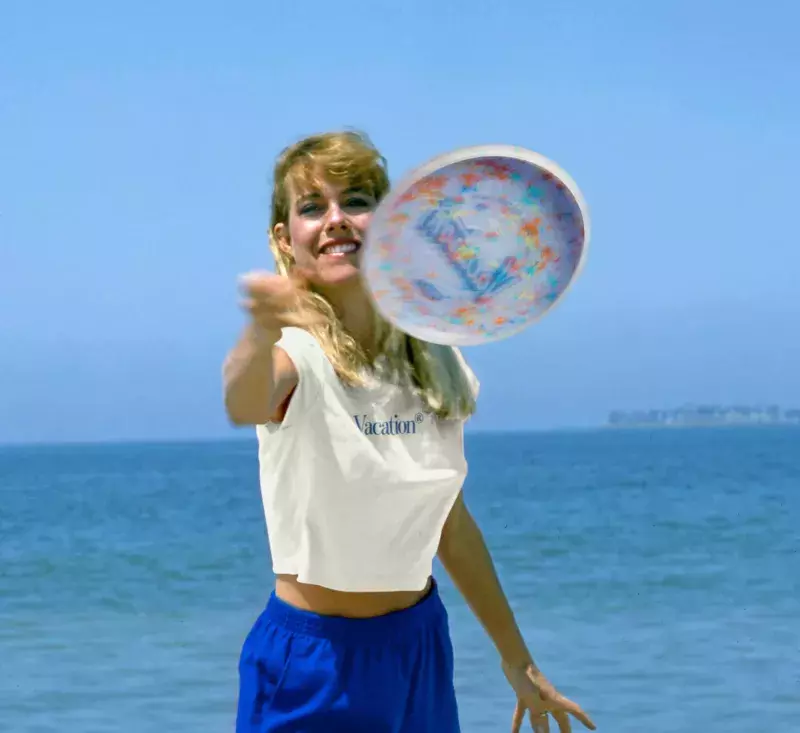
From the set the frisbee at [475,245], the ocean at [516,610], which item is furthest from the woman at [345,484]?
the ocean at [516,610]

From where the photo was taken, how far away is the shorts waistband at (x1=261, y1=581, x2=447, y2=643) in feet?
6.86

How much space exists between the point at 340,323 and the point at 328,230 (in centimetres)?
15

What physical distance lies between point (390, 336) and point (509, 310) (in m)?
0.25

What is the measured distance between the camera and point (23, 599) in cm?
1373

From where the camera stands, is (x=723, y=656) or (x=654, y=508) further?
(x=654, y=508)

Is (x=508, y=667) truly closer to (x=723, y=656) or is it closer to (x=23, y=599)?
(x=723, y=656)

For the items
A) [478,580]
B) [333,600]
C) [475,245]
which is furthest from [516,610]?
[475,245]

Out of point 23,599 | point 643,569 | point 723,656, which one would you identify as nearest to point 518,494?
point 643,569

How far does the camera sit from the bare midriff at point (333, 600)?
6.94 ft

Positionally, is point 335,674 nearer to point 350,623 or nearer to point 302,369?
point 350,623

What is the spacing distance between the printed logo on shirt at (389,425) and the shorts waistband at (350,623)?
287mm

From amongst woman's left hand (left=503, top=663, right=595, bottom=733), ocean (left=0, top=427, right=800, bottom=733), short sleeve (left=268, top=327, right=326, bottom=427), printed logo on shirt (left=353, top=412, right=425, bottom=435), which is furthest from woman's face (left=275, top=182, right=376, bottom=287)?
ocean (left=0, top=427, right=800, bottom=733)

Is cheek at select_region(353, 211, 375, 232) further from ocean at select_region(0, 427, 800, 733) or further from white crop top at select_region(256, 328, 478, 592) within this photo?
ocean at select_region(0, 427, 800, 733)

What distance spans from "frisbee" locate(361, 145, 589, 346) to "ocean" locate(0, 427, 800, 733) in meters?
5.12
